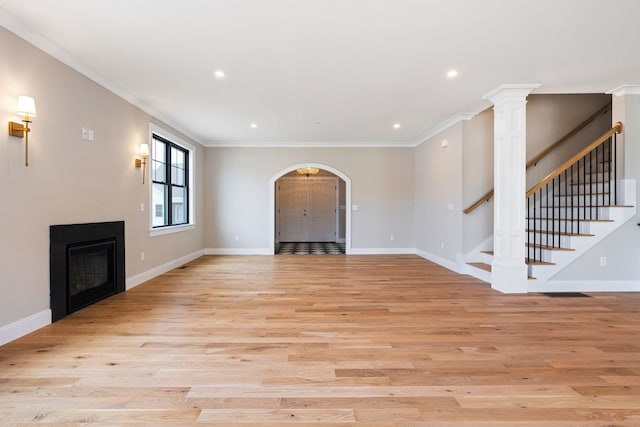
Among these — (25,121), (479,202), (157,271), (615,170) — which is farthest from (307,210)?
(25,121)

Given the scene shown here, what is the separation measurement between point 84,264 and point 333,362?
3087 millimetres

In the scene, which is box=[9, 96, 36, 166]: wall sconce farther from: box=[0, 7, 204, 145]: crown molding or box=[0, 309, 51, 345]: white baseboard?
box=[0, 309, 51, 345]: white baseboard

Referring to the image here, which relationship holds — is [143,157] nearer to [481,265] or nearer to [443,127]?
[443,127]

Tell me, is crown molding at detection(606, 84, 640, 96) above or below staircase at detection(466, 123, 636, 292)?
above

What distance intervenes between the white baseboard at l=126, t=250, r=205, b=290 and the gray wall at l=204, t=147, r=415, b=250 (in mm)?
1038

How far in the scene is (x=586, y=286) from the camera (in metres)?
4.33

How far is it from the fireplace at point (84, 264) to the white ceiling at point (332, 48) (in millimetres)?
1801

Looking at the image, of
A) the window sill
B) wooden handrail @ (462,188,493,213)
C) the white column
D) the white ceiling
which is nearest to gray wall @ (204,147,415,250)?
the window sill

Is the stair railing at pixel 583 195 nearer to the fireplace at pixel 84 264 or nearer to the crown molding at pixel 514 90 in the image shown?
the crown molding at pixel 514 90

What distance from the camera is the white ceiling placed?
8.29ft

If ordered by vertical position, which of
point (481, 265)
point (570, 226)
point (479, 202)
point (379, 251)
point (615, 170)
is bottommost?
point (379, 251)

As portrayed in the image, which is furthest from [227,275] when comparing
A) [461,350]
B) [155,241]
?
[461,350]

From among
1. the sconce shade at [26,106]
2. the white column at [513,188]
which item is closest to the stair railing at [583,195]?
the white column at [513,188]

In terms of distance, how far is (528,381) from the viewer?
2.08m
